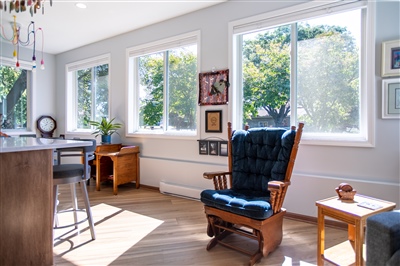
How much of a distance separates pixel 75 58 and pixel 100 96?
3.67 feet

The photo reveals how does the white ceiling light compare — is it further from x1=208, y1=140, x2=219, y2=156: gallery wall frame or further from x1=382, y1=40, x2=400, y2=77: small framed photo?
x1=382, y1=40, x2=400, y2=77: small framed photo

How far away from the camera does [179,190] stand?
3.48m

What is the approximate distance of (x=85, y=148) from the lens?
2.06 m

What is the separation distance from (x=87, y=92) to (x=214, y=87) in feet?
10.5

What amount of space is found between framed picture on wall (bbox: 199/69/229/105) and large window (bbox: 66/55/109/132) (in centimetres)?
224

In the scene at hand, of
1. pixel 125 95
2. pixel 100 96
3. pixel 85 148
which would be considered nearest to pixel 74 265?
pixel 85 148

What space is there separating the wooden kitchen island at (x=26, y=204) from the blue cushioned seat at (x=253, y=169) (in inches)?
46.3

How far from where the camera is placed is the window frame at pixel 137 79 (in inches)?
139

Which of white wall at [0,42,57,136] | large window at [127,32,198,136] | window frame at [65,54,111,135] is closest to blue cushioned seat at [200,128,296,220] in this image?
large window at [127,32,198,136]

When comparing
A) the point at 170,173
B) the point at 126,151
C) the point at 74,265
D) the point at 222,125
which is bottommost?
the point at 74,265

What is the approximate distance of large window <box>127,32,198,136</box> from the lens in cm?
368

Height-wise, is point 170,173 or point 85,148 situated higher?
point 85,148

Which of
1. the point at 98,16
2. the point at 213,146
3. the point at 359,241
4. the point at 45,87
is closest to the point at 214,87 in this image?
the point at 213,146

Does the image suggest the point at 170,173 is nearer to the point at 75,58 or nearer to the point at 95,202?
the point at 95,202
